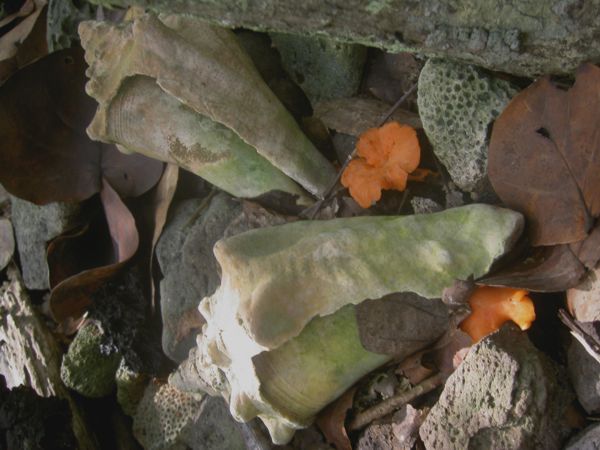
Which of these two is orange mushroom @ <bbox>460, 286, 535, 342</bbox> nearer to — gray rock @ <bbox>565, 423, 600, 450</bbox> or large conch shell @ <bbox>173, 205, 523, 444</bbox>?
large conch shell @ <bbox>173, 205, 523, 444</bbox>

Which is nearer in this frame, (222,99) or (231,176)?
(222,99)

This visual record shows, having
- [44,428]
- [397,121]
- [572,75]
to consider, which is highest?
[572,75]

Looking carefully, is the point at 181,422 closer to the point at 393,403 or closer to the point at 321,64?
the point at 393,403

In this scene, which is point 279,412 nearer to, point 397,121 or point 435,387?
point 435,387

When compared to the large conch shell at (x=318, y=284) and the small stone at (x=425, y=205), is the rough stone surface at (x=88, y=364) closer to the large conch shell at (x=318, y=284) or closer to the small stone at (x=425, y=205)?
the large conch shell at (x=318, y=284)

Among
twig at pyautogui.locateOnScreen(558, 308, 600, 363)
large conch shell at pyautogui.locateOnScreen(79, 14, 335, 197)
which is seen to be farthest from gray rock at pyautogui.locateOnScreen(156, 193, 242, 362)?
twig at pyautogui.locateOnScreen(558, 308, 600, 363)

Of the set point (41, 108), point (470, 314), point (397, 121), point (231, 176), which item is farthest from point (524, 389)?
point (41, 108)

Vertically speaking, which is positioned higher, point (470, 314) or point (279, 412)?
point (470, 314)
